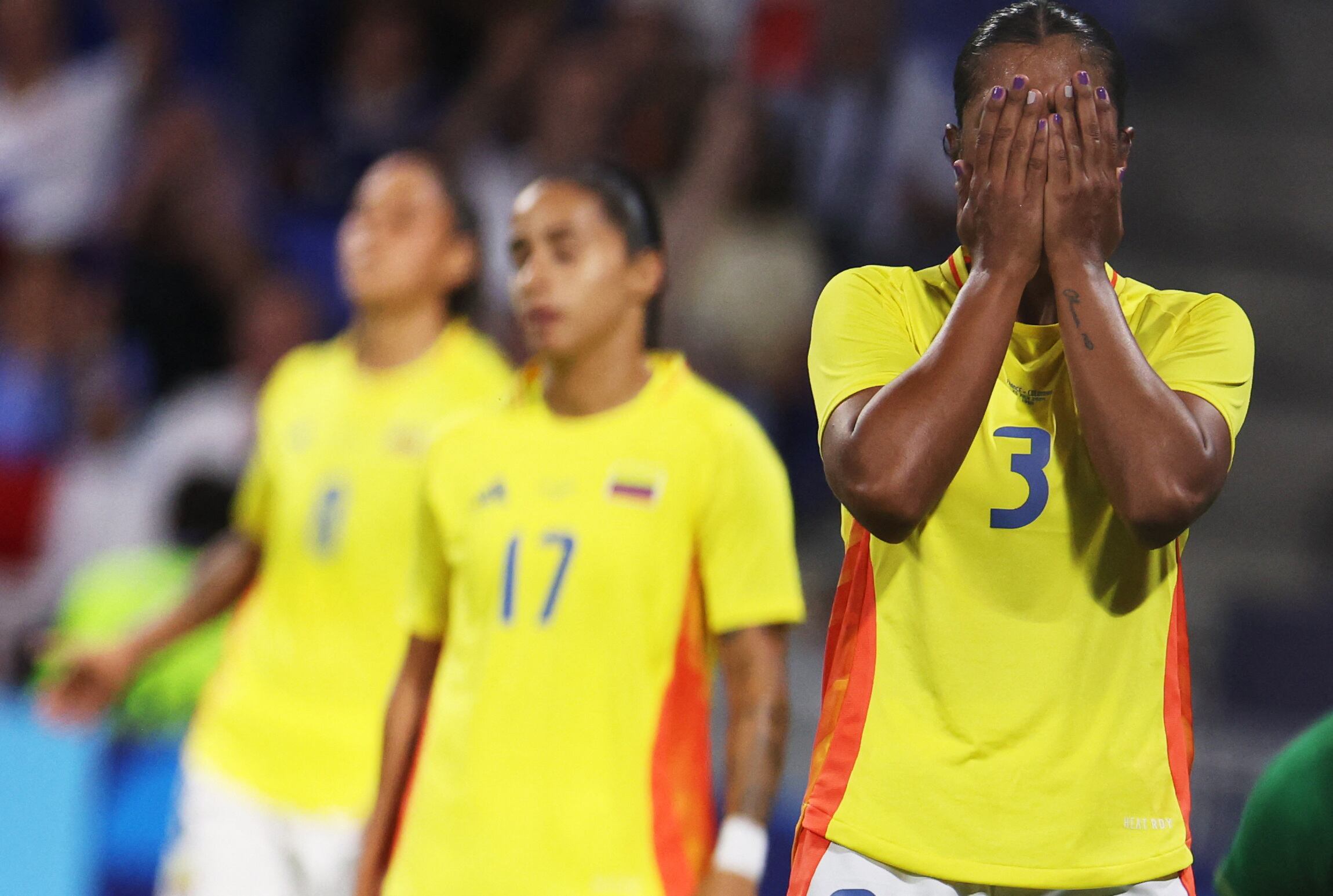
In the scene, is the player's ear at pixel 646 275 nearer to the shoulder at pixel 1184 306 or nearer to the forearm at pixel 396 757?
the forearm at pixel 396 757

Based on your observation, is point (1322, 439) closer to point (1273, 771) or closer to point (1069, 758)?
point (1273, 771)

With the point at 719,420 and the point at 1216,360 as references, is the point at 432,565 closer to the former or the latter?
the point at 719,420

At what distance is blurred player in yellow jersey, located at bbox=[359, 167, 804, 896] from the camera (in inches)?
114

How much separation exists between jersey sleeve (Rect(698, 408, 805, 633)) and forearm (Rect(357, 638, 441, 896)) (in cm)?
54

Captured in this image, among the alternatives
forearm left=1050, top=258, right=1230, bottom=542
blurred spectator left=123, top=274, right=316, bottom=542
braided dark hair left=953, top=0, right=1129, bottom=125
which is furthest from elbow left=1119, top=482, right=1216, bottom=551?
blurred spectator left=123, top=274, right=316, bottom=542

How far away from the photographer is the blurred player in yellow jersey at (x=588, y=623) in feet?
9.50

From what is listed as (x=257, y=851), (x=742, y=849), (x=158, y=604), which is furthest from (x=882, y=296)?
(x=158, y=604)

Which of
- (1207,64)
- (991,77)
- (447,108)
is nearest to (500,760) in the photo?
(991,77)

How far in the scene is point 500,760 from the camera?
2898 mm

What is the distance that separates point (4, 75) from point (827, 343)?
7.25m

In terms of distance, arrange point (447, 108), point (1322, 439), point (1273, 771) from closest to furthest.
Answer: point (1273, 771) < point (1322, 439) < point (447, 108)

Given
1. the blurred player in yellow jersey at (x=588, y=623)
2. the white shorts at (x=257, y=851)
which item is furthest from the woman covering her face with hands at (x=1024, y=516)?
the white shorts at (x=257, y=851)

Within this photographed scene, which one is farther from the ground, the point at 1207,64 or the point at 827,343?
A: the point at 1207,64

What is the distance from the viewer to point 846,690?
2.16 meters
